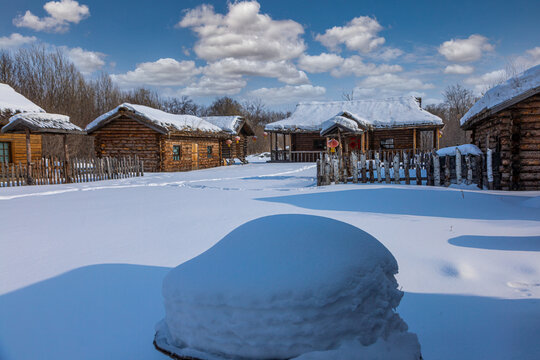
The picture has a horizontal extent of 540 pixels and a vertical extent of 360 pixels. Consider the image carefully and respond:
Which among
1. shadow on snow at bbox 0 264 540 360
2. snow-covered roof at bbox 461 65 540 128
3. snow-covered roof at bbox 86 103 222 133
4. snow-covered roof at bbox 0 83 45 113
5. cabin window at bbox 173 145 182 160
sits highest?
snow-covered roof at bbox 0 83 45 113

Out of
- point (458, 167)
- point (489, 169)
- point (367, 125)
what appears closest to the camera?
point (489, 169)

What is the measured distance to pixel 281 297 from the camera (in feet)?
6.23

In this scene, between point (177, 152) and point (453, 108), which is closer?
point (177, 152)

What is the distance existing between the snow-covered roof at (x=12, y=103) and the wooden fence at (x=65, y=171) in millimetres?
3715

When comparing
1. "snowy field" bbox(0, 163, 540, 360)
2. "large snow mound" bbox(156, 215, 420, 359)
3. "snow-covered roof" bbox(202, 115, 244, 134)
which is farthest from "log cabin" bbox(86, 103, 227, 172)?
"large snow mound" bbox(156, 215, 420, 359)

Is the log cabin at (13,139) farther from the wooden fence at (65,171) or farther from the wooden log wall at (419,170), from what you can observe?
the wooden log wall at (419,170)

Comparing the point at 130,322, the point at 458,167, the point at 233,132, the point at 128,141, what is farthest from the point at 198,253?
the point at 233,132

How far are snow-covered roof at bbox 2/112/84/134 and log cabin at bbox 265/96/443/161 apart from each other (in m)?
16.1

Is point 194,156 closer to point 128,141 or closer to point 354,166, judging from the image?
point 128,141

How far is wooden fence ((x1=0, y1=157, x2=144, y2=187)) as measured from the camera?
613 inches

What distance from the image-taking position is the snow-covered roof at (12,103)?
19367 mm

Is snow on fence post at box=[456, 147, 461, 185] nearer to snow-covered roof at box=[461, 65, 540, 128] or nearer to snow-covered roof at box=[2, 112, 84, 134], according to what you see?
snow-covered roof at box=[461, 65, 540, 128]

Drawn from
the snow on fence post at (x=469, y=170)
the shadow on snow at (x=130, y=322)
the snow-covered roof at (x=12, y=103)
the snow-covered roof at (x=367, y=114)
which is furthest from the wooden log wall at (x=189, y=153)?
the shadow on snow at (x=130, y=322)

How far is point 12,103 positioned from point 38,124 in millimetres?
6769
